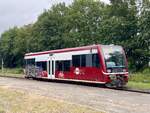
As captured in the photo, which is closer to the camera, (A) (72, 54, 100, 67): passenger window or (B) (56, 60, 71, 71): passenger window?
(A) (72, 54, 100, 67): passenger window

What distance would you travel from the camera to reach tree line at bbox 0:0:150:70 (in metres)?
46.4

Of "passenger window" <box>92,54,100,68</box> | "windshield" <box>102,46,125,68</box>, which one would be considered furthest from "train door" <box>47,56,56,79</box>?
"windshield" <box>102,46,125,68</box>

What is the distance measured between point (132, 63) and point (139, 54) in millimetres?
1243

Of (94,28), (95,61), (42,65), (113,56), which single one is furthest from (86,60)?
(94,28)

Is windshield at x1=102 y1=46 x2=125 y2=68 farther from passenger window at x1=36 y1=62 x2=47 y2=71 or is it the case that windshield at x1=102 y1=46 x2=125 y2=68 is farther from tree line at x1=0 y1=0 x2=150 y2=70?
tree line at x1=0 y1=0 x2=150 y2=70

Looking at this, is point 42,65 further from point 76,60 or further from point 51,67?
point 76,60

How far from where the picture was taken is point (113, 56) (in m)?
30.9

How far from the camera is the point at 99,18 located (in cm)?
5706

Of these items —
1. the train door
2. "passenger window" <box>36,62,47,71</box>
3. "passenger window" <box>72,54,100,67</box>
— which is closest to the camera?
"passenger window" <box>72,54,100,67</box>

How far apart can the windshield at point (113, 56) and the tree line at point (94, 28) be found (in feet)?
43.9

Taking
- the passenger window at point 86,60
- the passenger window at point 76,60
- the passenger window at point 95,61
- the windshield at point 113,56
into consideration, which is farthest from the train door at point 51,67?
the windshield at point 113,56

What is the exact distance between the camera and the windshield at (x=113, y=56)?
30.4 m

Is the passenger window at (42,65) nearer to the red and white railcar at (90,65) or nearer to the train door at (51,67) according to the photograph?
the red and white railcar at (90,65)

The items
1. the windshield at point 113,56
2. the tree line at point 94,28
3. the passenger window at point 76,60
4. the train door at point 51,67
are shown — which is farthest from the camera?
the tree line at point 94,28
